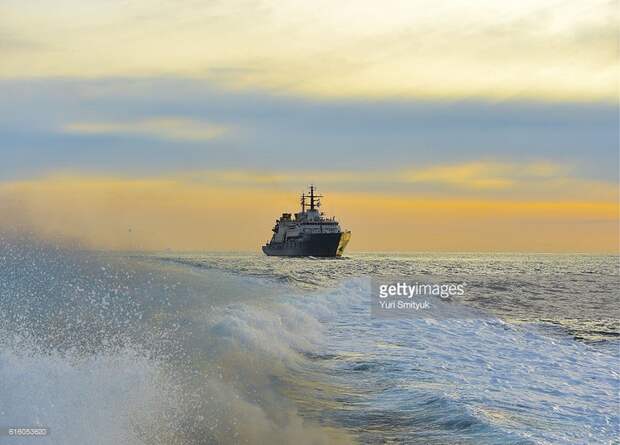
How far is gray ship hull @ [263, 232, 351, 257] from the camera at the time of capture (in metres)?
110

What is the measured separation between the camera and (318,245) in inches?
4385

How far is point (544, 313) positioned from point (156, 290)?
18.7 meters

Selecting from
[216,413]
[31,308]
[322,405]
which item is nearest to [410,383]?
[322,405]

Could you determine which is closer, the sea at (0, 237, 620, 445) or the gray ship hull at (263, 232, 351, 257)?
the sea at (0, 237, 620, 445)

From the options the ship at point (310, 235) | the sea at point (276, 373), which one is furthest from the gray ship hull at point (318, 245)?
the sea at point (276, 373)

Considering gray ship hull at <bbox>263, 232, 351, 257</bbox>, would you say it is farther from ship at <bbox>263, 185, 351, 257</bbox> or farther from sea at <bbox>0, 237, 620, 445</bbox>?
sea at <bbox>0, 237, 620, 445</bbox>

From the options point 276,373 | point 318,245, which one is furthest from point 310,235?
point 276,373

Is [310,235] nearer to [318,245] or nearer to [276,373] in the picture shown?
[318,245]

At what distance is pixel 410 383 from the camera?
15.2 meters

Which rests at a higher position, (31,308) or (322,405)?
(31,308)

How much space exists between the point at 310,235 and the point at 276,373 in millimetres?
94703

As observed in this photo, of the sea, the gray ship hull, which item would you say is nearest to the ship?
the gray ship hull

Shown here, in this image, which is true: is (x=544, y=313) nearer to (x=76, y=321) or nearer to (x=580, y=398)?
(x=580, y=398)

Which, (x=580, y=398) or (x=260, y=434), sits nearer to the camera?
(x=260, y=434)
